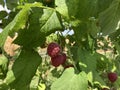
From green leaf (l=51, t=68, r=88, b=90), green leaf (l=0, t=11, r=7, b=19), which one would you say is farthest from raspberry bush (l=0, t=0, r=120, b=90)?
green leaf (l=0, t=11, r=7, b=19)

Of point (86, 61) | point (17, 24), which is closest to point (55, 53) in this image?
point (86, 61)

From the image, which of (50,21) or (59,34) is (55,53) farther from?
(59,34)

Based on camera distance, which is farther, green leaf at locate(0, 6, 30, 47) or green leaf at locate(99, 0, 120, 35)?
green leaf at locate(99, 0, 120, 35)

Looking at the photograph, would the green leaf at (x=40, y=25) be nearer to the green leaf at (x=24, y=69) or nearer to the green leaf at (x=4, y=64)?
the green leaf at (x=24, y=69)

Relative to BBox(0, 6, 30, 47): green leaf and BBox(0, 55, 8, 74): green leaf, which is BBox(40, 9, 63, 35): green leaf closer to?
BBox(0, 6, 30, 47): green leaf

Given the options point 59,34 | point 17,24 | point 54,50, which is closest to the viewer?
point 17,24

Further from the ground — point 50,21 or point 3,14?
point 50,21

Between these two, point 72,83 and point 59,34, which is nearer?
point 72,83

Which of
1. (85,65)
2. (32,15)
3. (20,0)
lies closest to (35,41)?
(32,15)
